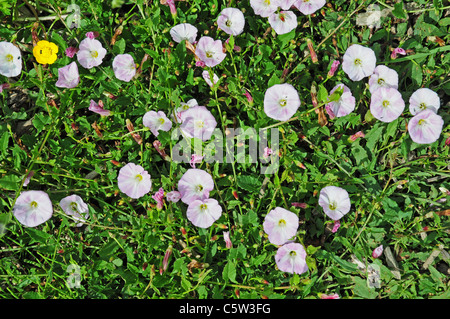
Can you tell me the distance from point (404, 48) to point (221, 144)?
1361mm

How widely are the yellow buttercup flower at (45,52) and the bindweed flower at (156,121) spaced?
2.27 feet

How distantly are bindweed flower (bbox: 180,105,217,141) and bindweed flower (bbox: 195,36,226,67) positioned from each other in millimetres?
317

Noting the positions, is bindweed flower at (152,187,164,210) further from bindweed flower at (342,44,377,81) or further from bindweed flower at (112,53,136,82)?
bindweed flower at (342,44,377,81)

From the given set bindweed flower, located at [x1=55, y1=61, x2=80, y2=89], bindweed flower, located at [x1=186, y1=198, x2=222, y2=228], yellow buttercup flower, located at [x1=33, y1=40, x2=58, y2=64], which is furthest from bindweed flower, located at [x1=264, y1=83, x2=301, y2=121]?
yellow buttercup flower, located at [x1=33, y1=40, x2=58, y2=64]

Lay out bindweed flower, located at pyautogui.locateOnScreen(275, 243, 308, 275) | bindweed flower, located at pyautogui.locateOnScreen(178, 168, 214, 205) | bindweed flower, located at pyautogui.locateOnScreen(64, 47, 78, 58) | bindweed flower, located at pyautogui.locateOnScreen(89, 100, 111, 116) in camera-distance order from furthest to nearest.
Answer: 1. bindweed flower, located at pyautogui.locateOnScreen(64, 47, 78, 58)
2. bindweed flower, located at pyautogui.locateOnScreen(89, 100, 111, 116)
3. bindweed flower, located at pyautogui.locateOnScreen(178, 168, 214, 205)
4. bindweed flower, located at pyautogui.locateOnScreen(275, 243, 308, 275)

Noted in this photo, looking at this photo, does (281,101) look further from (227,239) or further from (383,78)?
(227,239)

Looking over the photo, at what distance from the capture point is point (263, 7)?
2.48m

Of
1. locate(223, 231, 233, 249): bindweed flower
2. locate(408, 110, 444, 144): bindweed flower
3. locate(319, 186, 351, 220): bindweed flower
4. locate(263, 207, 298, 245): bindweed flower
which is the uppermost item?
locate(408, 110, 444, 144): bindweed flower

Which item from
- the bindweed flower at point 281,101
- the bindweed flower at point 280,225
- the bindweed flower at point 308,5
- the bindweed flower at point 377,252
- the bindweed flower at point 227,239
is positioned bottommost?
the bindweed flower at point 377,252

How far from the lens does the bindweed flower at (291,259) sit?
218 centimetres

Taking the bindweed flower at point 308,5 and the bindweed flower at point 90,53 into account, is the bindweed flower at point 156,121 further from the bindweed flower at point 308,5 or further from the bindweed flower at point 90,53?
the bindweed flower at point 308,5

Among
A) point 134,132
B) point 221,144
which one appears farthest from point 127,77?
point 221,144

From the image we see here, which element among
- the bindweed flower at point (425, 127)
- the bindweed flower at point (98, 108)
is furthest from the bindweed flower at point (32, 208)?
the bindweed flower at point (425, 127)

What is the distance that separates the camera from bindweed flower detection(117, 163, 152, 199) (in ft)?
7.63
